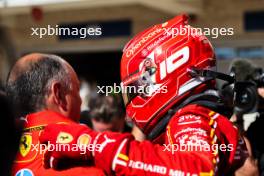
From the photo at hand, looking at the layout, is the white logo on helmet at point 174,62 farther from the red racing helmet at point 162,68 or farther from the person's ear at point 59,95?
the person's ear at point 59,95

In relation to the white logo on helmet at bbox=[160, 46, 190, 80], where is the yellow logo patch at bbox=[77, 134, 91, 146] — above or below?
below

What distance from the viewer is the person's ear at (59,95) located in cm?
160

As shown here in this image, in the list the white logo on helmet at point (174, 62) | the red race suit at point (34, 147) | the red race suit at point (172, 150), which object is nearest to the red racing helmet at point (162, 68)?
the white logo on helmet at point (174, 62)

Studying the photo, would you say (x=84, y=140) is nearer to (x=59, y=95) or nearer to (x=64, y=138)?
(x=64, y=138)

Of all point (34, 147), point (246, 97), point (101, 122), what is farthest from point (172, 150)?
point (101, 122)

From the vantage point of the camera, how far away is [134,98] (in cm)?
170

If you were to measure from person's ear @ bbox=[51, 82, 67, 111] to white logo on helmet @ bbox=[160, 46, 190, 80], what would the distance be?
29cm

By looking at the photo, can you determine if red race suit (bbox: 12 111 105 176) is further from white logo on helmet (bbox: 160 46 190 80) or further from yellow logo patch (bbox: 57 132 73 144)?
white logo on helmet (bbox: 160 46 190 80)

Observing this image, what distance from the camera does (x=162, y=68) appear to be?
1.59 meters

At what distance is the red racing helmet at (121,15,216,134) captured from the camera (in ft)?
5.18

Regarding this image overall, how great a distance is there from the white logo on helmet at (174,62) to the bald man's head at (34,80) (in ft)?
0.91

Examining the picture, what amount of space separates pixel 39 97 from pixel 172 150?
44cm

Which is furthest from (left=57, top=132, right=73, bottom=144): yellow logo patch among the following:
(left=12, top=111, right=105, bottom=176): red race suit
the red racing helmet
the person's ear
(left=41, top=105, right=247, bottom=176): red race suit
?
the red racing helmet

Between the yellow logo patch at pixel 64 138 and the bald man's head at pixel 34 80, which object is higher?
the bald man's head at pixel 34 80
